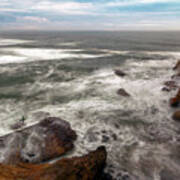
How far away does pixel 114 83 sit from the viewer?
78.3 ft

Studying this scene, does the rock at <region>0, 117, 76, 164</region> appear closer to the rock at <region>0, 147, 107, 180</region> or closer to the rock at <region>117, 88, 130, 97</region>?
the rock at <region>0, 147, 107, 180</region>

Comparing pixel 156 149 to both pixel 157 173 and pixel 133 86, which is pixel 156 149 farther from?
pixel 133 86

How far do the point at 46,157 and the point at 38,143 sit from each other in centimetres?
113

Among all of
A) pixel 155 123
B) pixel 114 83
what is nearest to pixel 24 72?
pixel 114 83

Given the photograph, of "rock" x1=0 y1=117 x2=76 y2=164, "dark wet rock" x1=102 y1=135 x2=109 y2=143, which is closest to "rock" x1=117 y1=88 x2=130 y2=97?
"dark wet rock" x1=102 y1=135 x2=109 y2=143

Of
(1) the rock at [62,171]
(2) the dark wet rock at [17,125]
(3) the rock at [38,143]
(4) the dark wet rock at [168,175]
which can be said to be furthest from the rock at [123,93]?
(1) the rock at [62,171]

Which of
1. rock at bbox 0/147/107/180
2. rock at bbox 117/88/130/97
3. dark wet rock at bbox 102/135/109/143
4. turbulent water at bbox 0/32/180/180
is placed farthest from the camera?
rock at bbox 117/88/130/97

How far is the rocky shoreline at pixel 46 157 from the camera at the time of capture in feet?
21.7

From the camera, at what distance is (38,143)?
1008 cm

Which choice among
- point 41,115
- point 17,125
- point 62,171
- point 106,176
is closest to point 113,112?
point 41,115

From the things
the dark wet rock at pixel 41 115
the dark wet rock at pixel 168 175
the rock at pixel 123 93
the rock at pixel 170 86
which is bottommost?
the dark wet rock at pixel 41 115

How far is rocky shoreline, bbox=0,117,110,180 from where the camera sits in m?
6.60

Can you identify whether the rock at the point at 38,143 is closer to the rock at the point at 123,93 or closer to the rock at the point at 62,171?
the rock at the point at 62,171

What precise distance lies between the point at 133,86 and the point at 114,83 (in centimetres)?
285
